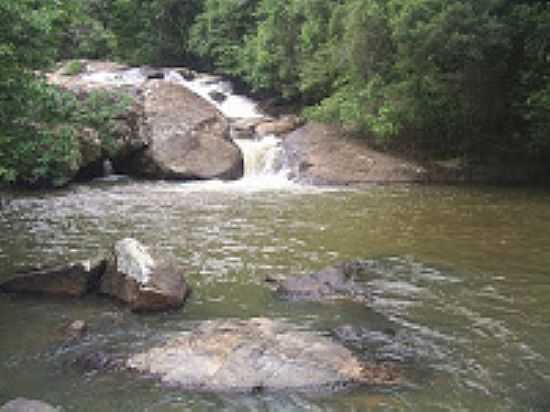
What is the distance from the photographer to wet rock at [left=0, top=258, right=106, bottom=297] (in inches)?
344

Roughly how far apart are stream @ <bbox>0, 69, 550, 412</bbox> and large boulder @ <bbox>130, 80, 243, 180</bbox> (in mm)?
1337

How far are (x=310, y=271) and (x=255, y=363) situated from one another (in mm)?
3648

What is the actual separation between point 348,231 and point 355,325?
513 cm

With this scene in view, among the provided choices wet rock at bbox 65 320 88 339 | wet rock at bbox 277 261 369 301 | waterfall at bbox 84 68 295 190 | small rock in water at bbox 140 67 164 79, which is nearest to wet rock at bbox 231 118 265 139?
waterfall at bbox 84 68 295 190

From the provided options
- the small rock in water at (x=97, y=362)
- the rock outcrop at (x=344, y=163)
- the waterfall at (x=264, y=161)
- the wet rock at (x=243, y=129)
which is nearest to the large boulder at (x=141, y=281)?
the small rock in water at (x=97, y=362)

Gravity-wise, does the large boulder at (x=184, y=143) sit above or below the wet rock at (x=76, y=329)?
above

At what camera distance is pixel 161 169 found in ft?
62.2

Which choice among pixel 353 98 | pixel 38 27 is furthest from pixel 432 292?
pixel 353 98

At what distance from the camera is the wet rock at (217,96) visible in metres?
26.6

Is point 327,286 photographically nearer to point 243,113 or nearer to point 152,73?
point 243,113

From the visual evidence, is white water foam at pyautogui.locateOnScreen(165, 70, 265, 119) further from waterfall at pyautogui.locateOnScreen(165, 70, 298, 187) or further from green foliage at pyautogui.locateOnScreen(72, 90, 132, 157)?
green foliage at pyautogui.locateOnScreen(72, 90, 132, 157)

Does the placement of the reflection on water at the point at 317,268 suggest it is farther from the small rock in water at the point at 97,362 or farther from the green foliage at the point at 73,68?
the green foliage at the point at 73,68

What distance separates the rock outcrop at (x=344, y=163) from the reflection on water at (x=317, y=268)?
59.5 inches

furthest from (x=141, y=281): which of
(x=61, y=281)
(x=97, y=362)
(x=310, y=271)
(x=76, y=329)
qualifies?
(x=310, y=271)
